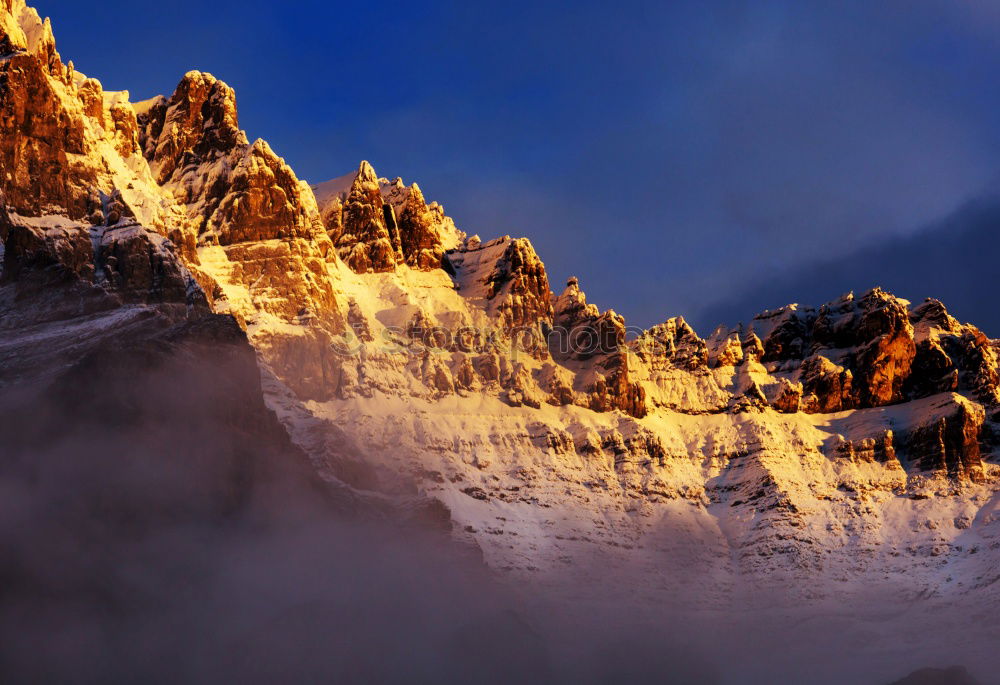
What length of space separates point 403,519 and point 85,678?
67793 millimetres

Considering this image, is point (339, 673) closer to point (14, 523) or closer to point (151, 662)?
point (151, 662)

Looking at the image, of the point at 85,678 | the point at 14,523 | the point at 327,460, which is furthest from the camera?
the point at 327,460

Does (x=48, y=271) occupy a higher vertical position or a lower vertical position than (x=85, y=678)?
higher

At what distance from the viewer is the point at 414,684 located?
158125mm

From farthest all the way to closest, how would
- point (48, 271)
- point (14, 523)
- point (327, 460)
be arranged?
point (327, 460), point (48, 271), point (14, 523)

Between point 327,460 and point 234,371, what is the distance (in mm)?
26083

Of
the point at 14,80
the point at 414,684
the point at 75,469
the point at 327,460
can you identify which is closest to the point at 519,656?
the point at 414,684

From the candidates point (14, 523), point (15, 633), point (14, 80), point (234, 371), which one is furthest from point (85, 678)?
point (14, 80)

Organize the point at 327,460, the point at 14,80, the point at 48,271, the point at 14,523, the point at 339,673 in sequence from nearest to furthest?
the point at 14,523 < the point at 339,673 < the point at 48,271 < the point at 14,80 < the point at 327,460

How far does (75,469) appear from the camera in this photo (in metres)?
152

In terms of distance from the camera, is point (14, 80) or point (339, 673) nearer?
point (339, 673)

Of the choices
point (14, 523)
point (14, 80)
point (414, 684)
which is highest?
point (14, 80)

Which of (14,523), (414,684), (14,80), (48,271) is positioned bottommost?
(414,684)

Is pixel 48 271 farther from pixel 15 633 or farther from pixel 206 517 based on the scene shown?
pixel 15 633
